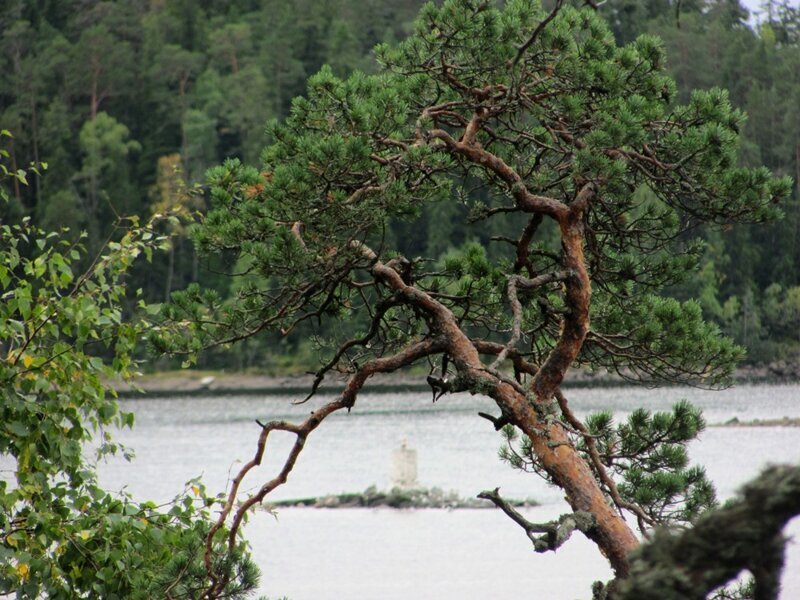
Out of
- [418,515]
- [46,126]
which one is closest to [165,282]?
[46,126]

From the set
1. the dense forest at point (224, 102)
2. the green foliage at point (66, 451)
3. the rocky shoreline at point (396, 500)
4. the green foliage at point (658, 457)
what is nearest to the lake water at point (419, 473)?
the rocky shoreline at point (396, 500)

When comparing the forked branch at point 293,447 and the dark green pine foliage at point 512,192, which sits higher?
the dark green pine foliage at point 512,192

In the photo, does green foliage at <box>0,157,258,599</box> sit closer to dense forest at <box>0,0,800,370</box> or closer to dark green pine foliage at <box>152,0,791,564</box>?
dark green pine foliage at <box>152,0,791,564</box>

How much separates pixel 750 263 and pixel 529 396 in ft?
190

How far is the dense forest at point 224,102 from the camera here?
6109 centimetres

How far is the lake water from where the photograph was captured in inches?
564

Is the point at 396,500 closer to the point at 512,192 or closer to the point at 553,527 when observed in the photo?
the point at 512,192

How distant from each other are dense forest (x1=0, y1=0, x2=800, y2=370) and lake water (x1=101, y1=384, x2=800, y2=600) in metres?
9.02

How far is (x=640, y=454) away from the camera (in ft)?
20.0

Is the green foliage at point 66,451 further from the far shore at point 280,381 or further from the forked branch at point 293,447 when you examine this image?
the far shore at point 280,381

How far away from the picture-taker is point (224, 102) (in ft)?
251

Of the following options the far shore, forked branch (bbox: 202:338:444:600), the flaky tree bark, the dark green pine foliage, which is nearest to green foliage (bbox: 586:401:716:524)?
the dark green pine foliage

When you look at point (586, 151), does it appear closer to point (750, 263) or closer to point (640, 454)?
point (640, 454)

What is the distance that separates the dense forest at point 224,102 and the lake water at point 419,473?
355 inches
